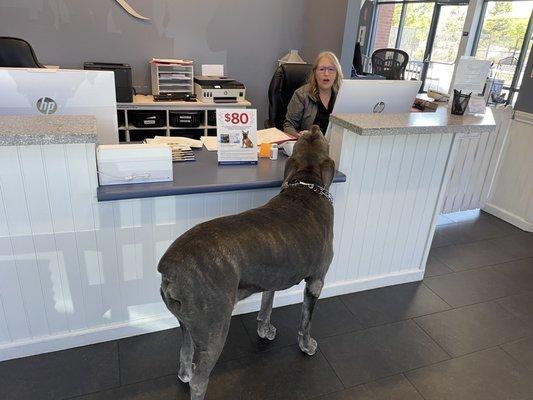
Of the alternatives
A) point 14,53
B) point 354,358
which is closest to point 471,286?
point 354,358

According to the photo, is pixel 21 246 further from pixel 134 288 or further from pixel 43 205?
pixel 134 288

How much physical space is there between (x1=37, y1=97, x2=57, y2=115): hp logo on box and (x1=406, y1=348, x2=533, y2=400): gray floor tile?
6.33 feet

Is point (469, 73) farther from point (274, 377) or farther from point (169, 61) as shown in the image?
point (169, 61)

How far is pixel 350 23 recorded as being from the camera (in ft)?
11.7

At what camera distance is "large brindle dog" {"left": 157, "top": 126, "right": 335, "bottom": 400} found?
3.66ft

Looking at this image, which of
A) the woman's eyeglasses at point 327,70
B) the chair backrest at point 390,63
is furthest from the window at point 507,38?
the woman's eyeglasses at point 327,70

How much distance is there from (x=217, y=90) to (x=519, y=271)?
2.79 meters

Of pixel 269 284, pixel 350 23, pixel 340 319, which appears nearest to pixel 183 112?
pixel 350 23

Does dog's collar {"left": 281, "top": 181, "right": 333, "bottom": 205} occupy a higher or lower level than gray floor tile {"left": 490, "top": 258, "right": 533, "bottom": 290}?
higher

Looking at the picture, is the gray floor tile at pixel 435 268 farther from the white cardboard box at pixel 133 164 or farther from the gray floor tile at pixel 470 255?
the white cardboard box at pixel 133 164

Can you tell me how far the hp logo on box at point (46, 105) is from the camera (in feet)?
5.40

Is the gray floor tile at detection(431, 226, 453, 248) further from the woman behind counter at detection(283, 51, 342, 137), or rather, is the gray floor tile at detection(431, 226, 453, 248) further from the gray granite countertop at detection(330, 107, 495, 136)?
the woman behind counter at detection(283, 51, 342, 137)

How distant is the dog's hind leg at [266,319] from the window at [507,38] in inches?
175

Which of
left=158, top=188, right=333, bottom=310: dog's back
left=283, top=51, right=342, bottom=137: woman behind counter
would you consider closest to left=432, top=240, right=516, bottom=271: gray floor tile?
left=283, top=51, right=342, bottom=137: woman behind counter
